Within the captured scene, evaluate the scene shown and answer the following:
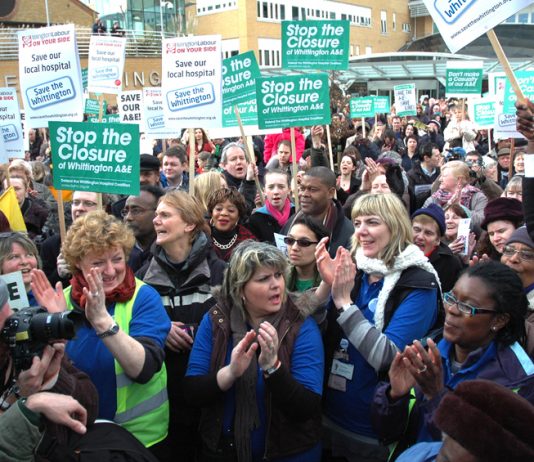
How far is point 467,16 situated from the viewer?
12.0ft

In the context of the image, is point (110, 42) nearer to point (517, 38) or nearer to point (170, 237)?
point (170, 237)

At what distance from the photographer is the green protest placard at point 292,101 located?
669 cm

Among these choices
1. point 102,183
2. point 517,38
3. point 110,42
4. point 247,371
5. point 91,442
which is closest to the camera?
point 91,442

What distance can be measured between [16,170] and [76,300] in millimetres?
4621

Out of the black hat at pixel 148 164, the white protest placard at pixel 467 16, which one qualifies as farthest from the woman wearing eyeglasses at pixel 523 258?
the black hat at pixel 148 164

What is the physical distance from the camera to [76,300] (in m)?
3.06

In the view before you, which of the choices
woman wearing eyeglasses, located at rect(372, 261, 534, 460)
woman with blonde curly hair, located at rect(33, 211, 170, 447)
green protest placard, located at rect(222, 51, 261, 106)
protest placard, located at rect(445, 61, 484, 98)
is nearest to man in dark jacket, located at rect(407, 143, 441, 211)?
green protest placard, located at rect(222, 51, 261, 106)

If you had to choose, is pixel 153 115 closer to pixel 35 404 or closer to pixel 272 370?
pixel 272 370

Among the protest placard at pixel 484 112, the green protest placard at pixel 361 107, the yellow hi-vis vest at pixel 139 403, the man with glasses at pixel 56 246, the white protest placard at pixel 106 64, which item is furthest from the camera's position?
the green protest placard at pixel 361 107

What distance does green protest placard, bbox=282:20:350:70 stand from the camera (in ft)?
26.2

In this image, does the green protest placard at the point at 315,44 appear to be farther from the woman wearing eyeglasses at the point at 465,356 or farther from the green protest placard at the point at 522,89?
the woman wearing eyeglasses at the point at 465,356

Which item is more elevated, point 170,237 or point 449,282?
point 170,237

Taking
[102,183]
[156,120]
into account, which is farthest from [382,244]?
[156,120]

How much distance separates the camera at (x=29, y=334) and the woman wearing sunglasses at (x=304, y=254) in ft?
6.19
